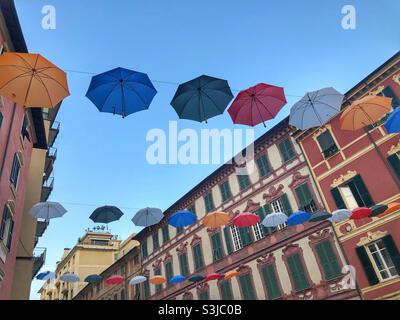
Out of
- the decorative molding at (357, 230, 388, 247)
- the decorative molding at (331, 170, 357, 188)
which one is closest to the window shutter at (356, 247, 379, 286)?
the decorative molding at (357, 230, 388, 247)

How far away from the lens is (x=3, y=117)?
46.3 feet

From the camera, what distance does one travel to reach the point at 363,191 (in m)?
→ 17.7

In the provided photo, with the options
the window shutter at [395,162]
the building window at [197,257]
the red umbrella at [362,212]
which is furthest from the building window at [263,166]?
the red umbrella at [362,212]

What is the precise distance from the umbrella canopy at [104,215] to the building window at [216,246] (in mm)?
11100

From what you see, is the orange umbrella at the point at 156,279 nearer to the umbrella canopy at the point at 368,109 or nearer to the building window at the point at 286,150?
the building window at the point at 286,150

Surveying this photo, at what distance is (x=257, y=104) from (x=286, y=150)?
1246 cm

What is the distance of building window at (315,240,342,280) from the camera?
17.9 metres

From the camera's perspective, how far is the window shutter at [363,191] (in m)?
17.3

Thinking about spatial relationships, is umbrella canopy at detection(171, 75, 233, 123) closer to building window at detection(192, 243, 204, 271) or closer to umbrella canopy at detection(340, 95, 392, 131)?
umbrella canopy at detection(340, 95, 392, 131)

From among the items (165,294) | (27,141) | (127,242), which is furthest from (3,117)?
(127,242)

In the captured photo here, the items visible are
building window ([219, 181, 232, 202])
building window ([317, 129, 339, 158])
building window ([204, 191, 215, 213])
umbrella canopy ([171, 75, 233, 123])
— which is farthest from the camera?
building window ([204, 191, 215, 213])

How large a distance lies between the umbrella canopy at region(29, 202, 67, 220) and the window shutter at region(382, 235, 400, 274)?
1574 centimetres

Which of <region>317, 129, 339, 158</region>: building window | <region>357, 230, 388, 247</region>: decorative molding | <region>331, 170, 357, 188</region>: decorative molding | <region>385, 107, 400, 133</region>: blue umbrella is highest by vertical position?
<region>317, 129, 339, 158</region>: building window
